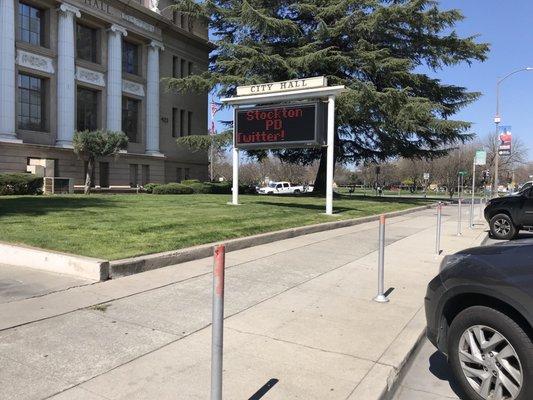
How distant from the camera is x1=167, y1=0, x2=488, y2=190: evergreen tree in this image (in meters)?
30.3

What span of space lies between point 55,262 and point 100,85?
31.7m

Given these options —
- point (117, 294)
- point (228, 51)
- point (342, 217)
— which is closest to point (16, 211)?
point (117, 294)

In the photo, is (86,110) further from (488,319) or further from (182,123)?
(488,319)

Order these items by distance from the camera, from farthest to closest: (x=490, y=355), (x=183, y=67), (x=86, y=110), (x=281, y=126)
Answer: (x=183, y=67)
(x=86, y=110)
(x=281, y=126)
(x=490, y=355)

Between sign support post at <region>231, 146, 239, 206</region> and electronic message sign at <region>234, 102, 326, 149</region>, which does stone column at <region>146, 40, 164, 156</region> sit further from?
electronic message sign at <region>234, 102, 326, 149</region>

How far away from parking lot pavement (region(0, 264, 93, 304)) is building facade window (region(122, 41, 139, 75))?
3483cm

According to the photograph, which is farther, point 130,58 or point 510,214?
point 130,58

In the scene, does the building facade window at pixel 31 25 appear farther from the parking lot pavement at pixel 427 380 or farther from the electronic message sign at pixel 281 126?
the parking lot pavement at pixel 427 380

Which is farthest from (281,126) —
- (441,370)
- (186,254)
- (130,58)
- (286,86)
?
(130,58)

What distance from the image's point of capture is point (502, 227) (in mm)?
14773

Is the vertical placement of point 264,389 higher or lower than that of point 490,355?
lower

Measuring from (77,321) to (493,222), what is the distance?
43.3 feet

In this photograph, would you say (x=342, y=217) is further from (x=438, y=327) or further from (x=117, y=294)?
(x=438, y=327)

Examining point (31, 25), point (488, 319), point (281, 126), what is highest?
point (31, 25)
